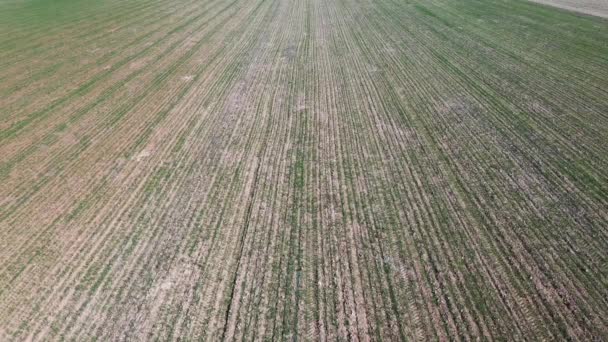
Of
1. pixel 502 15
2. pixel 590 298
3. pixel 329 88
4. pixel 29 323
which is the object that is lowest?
pixel 29 323

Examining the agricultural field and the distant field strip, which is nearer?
the agricultural field

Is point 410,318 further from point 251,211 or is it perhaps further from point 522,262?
point 251,211

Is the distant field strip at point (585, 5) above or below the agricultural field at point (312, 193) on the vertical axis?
above

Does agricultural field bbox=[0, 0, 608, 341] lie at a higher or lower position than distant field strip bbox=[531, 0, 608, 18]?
lower

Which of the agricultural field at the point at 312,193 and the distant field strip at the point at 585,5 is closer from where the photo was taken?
the agricultural field at the point at 312,193

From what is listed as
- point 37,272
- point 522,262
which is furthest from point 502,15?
point 37,272

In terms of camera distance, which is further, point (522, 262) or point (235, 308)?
point (522, 262)

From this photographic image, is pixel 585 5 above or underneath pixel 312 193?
above

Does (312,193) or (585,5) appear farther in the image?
(585,5)
